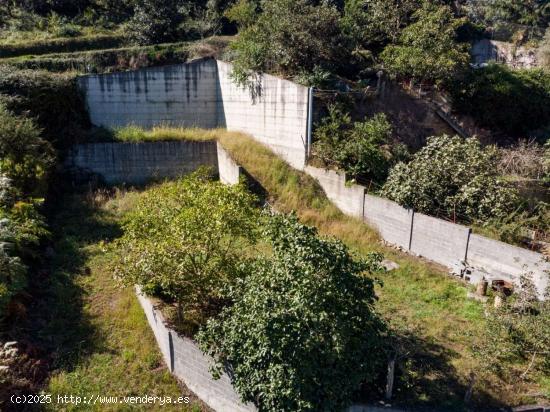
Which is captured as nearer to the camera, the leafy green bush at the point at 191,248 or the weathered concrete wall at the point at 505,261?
the leafy green bush at the point at 191,248

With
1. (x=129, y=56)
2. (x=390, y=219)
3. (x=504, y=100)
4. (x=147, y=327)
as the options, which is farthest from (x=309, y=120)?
(x=129, y=56)

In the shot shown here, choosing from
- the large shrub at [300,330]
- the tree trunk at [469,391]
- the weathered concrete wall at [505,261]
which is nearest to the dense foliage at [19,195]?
the large shrub at [300,330]

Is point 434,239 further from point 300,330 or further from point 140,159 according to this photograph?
point 140,159

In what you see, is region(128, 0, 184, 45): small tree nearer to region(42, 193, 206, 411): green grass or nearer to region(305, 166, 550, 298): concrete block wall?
region(305, 166, 550, 298): concrete block wall

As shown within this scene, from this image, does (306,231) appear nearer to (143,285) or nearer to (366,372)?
(366,372)

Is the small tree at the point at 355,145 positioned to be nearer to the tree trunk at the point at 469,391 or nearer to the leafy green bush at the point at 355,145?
the leafy green bush at the point at 355,145

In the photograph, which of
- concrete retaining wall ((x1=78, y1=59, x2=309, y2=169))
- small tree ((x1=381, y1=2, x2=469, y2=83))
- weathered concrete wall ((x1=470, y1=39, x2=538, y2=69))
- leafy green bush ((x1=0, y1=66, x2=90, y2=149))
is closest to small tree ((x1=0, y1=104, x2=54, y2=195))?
leafy green bush ((x1=0, y1=66, x2=90, y2=149))
